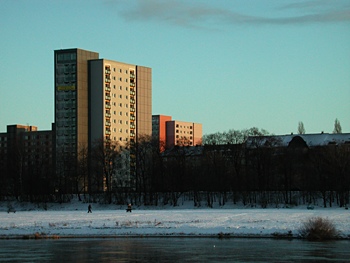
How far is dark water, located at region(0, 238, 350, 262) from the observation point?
131 ft

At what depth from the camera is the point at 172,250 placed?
44.9m

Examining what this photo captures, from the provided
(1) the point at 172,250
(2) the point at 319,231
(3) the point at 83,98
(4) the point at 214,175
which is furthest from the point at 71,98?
(1) the point at 172,250

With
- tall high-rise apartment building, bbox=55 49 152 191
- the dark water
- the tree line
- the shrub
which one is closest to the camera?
the dark water

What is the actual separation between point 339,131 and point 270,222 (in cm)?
13859

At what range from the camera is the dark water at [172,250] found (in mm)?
39953

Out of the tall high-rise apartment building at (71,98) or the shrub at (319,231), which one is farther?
the tall high-rise apartment building at (71,98)

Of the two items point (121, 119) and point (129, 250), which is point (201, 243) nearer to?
point (129, 250)

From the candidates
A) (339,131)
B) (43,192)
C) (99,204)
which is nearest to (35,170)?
(43,192)

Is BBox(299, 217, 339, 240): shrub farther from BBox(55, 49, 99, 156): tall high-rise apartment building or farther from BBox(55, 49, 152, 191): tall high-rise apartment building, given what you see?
BBox(55, 49, 99, 156): tall high-rise apartment building

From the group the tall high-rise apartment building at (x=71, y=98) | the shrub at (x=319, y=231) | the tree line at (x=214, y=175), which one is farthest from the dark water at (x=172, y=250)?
the tall high-rise apartment building at (x=71, y=98)

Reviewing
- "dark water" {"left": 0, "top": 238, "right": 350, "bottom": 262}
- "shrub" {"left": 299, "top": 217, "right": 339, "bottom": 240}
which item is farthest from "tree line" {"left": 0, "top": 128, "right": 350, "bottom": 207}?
"dark water" {"left": 0, "top": 238, "right": 350, "bottom": 262}

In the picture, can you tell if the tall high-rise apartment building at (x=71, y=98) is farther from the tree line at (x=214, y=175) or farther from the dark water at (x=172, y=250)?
the dark water at (x=172, y=250)

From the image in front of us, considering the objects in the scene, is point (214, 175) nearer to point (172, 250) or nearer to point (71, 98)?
point (71, 98)

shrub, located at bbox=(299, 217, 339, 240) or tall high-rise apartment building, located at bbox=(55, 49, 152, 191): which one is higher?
tall high-rise apartment building, located at bbox=(55, 49, 152, 191)
